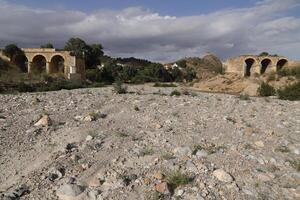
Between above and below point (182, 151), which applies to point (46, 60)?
below

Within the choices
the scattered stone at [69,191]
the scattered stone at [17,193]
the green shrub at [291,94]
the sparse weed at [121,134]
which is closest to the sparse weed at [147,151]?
the sparse weed at [121,134]

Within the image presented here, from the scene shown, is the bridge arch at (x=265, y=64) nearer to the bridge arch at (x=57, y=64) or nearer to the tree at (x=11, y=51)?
the bridge arch at (x=57, y=64)

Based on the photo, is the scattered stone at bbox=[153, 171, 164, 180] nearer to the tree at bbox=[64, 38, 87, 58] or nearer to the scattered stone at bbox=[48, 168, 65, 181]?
the scattered stone at bbox=[48, 168, 65, 181]

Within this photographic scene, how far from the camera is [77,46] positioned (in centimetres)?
5409

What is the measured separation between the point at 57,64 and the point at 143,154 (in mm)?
45837

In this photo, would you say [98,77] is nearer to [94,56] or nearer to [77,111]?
[94,56]

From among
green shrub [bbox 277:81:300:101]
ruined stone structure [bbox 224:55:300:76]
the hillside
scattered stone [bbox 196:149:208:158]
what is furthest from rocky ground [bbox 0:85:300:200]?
the hillside

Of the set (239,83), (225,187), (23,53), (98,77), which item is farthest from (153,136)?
(23,53)

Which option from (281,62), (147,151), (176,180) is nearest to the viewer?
(176,180)

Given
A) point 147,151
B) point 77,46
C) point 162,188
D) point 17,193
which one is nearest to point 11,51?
point 77,46

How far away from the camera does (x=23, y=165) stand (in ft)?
20.6

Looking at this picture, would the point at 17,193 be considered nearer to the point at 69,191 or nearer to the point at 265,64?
the point at 69,191

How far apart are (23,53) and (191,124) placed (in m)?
43.1

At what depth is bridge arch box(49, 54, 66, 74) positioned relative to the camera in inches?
1906
